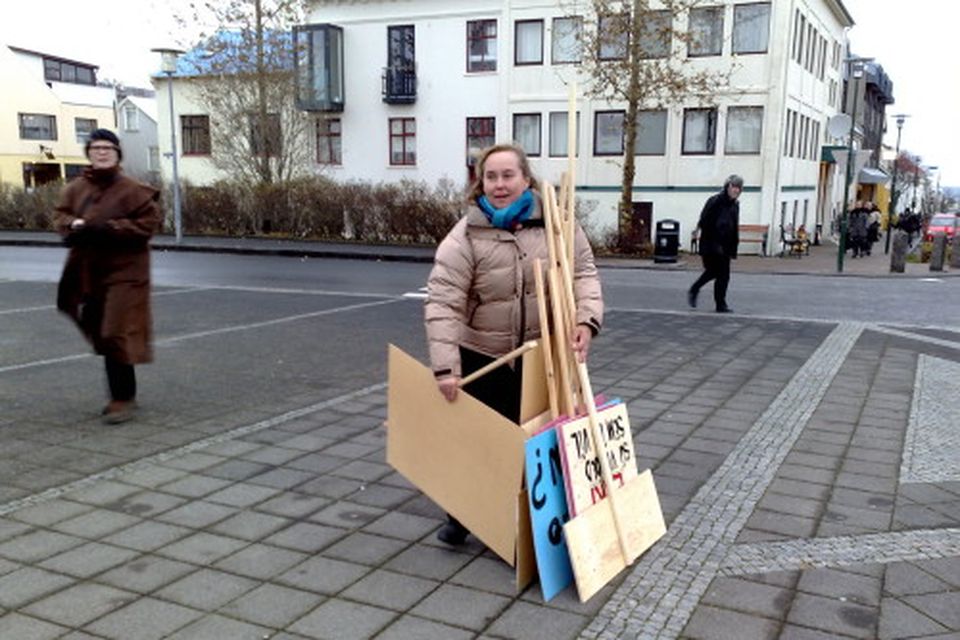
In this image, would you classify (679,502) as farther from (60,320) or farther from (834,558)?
(60,320)

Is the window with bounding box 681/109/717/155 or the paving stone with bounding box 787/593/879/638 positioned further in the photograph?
the window with bounding box 681/109/717/155

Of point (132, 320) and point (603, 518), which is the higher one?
point (132, 320)

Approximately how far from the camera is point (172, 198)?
90.3 feet

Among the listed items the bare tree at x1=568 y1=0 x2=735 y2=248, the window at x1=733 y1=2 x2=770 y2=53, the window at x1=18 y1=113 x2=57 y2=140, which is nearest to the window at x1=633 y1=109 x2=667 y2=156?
the bare tree at x1=568 y1=0 x2=735 y2=248

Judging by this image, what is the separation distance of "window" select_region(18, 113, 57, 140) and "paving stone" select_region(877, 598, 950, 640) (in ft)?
198

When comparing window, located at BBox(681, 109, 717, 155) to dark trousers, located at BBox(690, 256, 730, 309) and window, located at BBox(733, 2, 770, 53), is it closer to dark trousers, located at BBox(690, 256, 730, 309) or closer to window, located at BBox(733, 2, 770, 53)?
window, located at BBox(733, 2, 770, 53)

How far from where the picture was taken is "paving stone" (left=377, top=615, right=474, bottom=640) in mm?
2961

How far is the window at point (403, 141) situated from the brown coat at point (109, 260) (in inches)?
1054

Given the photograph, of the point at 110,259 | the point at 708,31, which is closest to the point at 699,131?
the point at 708,31

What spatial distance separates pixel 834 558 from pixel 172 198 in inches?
1071

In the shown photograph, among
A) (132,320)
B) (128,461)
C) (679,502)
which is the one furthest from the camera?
(132,320)

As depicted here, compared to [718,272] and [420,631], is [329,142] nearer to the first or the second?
[718,272]

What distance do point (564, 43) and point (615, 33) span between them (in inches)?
224

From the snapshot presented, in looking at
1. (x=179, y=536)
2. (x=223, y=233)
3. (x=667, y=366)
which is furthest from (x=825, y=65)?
(x=179, y=536)
